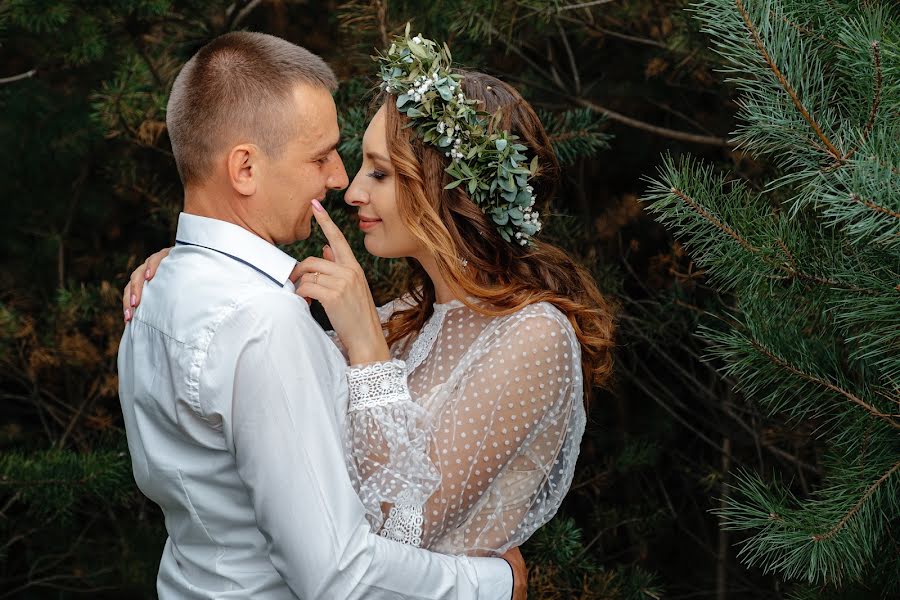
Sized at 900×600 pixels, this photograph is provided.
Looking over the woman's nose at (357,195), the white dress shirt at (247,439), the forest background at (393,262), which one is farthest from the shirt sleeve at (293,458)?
the forest background at (393,262)

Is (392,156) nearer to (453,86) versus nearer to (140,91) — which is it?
(453,86)

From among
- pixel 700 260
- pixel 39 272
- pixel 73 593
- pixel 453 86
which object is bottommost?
pixel 73 593

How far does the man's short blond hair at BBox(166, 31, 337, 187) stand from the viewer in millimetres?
2059

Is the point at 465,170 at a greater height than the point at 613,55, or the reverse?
the point at 465,170

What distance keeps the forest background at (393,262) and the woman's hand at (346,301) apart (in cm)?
74

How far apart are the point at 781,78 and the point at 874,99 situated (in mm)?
163

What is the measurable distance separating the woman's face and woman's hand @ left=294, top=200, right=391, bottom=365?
21 cm

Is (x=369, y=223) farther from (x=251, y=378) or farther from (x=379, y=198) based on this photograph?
(x=251, y=378)

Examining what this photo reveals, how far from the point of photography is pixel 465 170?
237 cm

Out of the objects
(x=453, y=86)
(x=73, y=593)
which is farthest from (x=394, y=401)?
(x=73, y=593)

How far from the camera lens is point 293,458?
1.78m

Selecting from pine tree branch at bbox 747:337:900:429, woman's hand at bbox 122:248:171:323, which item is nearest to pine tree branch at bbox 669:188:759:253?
pine tree branch at bbox 747:337:900:429

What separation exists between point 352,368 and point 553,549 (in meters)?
1.38

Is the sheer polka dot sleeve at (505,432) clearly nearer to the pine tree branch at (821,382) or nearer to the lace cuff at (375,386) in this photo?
the lace cuff at (375,386)
